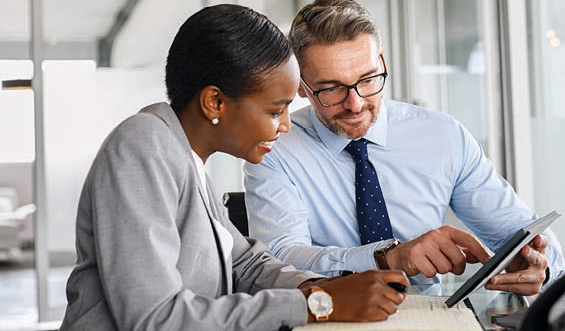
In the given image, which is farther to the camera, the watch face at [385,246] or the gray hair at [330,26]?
the gray hair at [330,26]

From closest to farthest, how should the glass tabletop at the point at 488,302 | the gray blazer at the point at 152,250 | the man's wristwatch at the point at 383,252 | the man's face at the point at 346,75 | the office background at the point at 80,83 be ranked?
the gray blazer at the point at 152,250 < the glass tabletop at the point at 488,302 < the man's wristwatch at the point at 383,252 < the man's face at the point at 346,75 < the office background at the point at 80,83

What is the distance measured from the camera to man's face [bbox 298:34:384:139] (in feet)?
6.33

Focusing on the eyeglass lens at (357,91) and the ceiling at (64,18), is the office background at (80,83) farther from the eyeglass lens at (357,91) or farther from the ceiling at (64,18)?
the eyeglass lens at (357,91)

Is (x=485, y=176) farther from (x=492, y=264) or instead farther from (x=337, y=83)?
(x=492, y=264)

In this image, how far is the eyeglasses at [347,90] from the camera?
1.93m

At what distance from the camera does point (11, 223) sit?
7875 millimetres

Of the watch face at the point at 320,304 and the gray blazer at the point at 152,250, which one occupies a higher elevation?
the gray blazer at the point at 152,250

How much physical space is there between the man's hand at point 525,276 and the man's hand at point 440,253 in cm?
6

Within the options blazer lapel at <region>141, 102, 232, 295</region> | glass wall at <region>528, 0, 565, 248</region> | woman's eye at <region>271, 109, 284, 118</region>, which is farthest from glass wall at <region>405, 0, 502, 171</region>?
blazer lapel at <region>141, 102, 232, 295</region>

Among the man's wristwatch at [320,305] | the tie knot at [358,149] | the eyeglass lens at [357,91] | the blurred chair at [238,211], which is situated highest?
the eyeglass lens at [357,91]

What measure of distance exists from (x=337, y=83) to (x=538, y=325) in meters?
1.26

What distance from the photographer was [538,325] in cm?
74

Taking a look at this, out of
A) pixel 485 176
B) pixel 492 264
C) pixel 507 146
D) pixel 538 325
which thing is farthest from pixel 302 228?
pixel 507 146

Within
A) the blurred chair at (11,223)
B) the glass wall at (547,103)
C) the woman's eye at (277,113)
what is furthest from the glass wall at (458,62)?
the blurred chair at (11,223)
